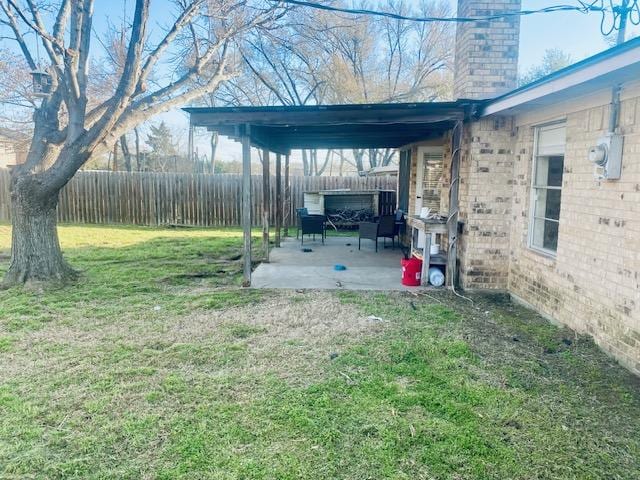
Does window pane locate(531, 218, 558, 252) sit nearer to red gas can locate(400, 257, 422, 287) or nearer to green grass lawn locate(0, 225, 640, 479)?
green grass lawn locate(0, 225, 640, 479)

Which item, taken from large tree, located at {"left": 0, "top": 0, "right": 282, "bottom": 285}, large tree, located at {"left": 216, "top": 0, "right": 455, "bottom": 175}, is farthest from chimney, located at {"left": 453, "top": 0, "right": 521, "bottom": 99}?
large tree, located at {"left": 216, "top": 0, "right": 455, "bottom": 175}

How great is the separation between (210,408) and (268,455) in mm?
699

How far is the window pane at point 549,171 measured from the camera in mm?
5301

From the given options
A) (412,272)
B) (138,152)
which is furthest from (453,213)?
(138,152)

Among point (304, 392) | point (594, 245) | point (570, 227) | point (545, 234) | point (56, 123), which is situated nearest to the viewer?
point (304, 392)

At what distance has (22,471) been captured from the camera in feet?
8.16

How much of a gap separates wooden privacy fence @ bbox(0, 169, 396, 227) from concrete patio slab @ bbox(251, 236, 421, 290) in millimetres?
4932

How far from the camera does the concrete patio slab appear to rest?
6.82m

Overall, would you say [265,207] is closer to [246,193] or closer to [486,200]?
[246,193]

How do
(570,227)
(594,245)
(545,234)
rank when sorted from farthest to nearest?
(545,234) → (570,227) → (594,245)

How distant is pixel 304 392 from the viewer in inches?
134

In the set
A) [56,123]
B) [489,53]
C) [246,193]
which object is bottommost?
[246,193]

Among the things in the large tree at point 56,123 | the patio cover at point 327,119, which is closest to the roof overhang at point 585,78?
the patio cover at point 327,119

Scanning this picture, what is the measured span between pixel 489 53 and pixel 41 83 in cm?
639
